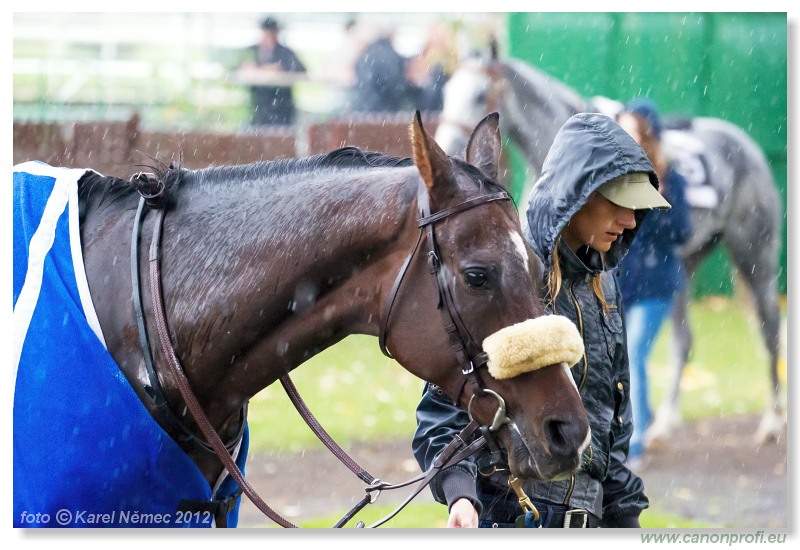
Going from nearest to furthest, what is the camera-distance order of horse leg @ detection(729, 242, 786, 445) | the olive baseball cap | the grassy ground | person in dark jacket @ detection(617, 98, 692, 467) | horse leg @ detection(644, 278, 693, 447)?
the olive baseball cap
person in dark jacket @ detection(617, 98, 692, 467)
the grassy ground
horse leg @ detection(644, 278, 693, 447)
horse leg @ detection(729, 242, 786, 445)

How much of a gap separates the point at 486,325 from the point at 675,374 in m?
4.74

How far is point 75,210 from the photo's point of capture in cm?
238

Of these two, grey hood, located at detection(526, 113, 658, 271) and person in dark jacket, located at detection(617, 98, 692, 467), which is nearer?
grey hood, located at detection(526, 113, 658, 271)

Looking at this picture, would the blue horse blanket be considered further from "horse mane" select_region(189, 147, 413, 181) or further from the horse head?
the horse head

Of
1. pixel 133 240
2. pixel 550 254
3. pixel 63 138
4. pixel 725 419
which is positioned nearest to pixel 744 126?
pixel 725 419

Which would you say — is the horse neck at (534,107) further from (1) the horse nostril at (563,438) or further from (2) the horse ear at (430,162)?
(1) the horse nostril at (563,438)

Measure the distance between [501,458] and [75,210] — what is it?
1.19 metres

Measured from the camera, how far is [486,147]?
7.65 ft

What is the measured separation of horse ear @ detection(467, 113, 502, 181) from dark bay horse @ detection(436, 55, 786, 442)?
11.7ft

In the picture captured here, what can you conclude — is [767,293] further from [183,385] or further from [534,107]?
[183,385]

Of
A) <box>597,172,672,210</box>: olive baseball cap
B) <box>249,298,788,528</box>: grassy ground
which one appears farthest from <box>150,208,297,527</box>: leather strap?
<box>249,298,788,528</box>: grassy ground

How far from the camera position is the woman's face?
247cm

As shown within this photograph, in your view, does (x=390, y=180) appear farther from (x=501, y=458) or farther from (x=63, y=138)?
(x=63, y=138)

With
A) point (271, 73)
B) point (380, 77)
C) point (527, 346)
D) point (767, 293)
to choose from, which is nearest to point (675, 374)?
point (767, 293)
